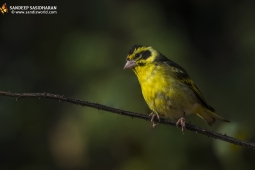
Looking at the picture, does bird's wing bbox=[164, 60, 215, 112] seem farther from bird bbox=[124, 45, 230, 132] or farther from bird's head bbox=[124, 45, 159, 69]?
bird's head bbox=[124, 45, 159, 69]

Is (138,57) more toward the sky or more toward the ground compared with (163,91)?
more toward the sky

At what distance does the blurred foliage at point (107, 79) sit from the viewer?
5.12 meters

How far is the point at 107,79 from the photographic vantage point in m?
5.21

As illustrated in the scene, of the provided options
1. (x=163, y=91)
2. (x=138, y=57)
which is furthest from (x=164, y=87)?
(x=138, y=57)

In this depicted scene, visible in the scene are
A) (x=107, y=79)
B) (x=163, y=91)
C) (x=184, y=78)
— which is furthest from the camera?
(x=107, y=79)

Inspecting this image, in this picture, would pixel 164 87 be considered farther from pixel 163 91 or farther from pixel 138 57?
pixel 138 57

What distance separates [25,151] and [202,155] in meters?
2.46

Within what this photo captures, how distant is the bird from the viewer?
4.07 m

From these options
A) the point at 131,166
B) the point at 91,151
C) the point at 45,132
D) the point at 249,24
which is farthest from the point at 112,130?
the point at 249,24

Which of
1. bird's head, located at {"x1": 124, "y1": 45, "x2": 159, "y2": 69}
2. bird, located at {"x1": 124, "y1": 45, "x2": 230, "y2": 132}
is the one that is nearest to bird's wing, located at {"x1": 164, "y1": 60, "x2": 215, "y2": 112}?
bird, located at {"x1": 124, "y1": 45, "x2": 230, "y2": 132}

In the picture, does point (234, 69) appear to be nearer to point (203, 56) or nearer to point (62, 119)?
point (203, 56)

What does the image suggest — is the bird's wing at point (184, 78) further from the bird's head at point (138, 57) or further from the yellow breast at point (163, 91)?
the bird's head at point (138, 57)

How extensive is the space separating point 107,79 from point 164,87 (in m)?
1.22

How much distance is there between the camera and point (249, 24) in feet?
20.8
